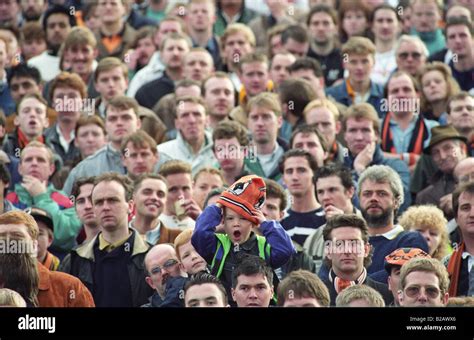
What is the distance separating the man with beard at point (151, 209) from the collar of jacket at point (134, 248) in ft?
1.88

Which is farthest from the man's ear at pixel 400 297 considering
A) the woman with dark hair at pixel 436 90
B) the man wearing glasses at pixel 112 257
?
the woman with dark hair at pixel 436 90

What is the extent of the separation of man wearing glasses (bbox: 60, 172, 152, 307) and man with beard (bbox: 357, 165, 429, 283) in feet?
6.24

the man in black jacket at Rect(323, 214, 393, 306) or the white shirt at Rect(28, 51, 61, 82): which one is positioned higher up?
the white shirt at Rect(28, 51, 61, 82)

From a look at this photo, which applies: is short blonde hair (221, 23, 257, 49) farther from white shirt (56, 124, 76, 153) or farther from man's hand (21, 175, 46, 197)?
man's hand (21, 175, 46, 197)

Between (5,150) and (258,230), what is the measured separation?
444cm

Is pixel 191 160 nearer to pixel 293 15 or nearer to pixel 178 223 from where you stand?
pixel 178 223

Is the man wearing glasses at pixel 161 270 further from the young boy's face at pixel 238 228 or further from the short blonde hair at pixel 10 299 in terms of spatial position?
the short blonde hair at pixel 10 299

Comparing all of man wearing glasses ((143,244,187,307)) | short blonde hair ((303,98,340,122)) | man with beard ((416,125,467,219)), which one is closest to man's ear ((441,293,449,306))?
man wearing glasses ((143,244,187,307))

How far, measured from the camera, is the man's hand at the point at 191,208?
17.0 meters

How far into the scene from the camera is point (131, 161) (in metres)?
17.9

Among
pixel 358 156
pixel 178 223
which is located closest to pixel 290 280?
pixel 178 223

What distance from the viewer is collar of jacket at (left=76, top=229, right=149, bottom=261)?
15.9 meters

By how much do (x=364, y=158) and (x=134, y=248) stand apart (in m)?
3.09

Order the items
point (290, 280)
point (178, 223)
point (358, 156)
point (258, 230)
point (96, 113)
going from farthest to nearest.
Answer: point (96, 113) < point (358, 156) < point (178, 223) < point (258, 230) < point (290, 280)
